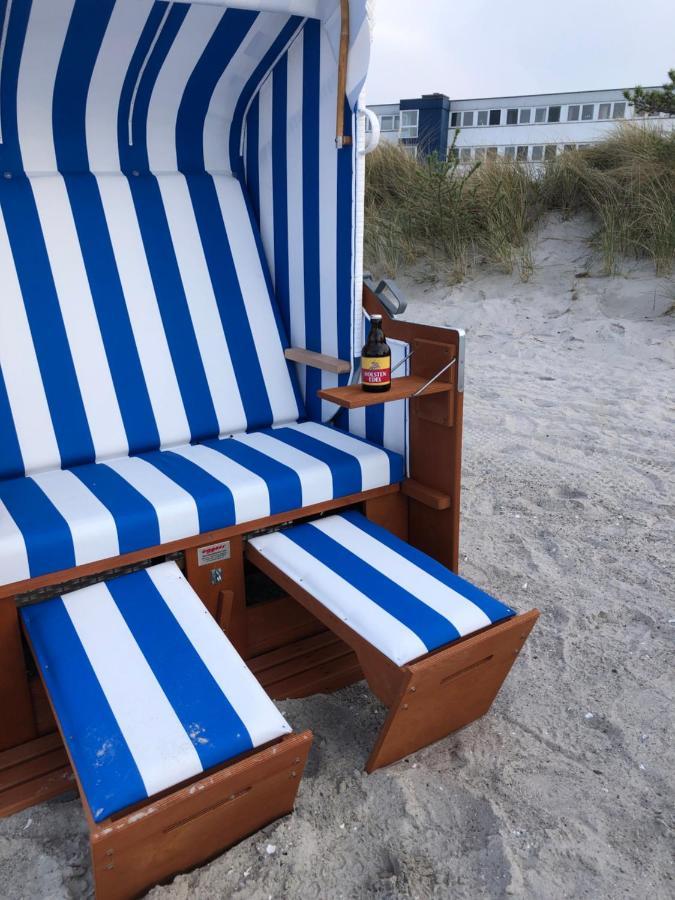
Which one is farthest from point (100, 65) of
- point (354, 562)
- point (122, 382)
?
point (354, 562)

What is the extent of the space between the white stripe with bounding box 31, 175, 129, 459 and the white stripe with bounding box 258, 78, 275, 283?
2.61 ft

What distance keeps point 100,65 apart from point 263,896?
9.07 feet

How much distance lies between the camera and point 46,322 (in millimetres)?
2598

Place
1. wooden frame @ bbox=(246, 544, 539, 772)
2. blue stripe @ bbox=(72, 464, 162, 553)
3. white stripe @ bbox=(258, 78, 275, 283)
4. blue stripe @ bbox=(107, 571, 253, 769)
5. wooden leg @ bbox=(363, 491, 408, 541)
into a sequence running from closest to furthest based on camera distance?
blue stripe @ bbox=(107, 571, 253, 769)
wooden frame @ bbox=(246, 544, 539, 772)
blue stripe @ bbox=(72, 464, 162, 553)
wooden leg @ bbox=(363, 491, 408, 541)
white stripe @ bbox=(258, 78, 275, 283)

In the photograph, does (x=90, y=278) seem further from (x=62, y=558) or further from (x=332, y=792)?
(x=332, y=792)

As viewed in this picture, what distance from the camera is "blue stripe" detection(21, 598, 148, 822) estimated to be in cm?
139

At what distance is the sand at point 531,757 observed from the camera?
5.21 ft

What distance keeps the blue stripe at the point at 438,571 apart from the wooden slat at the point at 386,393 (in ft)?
1.35

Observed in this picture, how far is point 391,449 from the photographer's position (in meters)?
2.66

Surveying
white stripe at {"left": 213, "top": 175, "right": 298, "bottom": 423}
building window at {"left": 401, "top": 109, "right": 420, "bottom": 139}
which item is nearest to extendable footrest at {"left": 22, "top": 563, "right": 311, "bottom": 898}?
white stripe at {"left": 213, "top": 175, "right": 298, "bottom": 423}

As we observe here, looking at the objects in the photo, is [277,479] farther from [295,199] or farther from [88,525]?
[295,199]

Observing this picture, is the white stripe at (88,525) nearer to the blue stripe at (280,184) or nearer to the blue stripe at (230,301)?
the blue stripe at (230,301)

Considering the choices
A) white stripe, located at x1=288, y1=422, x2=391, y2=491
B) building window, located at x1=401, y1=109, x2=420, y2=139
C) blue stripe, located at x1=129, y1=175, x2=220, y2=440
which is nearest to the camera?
white stripe, located at x1=288, y1=422, x2=391, y2=491

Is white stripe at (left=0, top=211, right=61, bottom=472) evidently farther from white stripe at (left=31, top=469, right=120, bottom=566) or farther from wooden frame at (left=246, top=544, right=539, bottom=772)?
wooden frame at (left=246, top=544, right=539, bottom=772)
